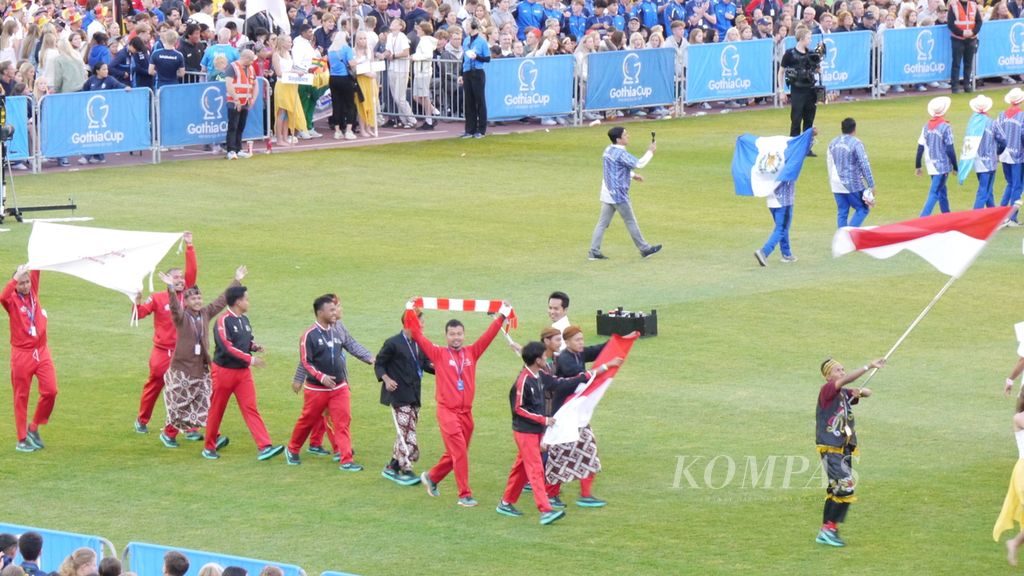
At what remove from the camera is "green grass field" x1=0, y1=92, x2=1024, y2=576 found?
14.7m

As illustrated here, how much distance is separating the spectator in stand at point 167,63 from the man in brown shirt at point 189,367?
1702cm

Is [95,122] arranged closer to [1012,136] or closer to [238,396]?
[1012,136]

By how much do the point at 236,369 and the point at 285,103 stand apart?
19.0 m

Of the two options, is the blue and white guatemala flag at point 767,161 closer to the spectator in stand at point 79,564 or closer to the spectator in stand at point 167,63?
the spectator in stand at point 167,63

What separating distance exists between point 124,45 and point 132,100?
7.26 ft

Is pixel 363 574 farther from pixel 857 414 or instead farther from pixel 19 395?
pixel 857 414

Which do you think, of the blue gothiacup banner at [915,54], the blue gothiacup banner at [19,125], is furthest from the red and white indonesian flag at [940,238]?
the blue gothiacup banner at [915,54]

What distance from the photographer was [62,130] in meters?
32.0

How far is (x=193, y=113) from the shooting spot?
33.8 metres

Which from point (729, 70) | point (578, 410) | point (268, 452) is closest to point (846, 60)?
point (729, 70)

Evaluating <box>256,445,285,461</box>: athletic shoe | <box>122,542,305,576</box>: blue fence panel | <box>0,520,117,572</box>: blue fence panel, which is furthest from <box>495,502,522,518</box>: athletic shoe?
<box>0,520,117,572</box>: blue fence panel

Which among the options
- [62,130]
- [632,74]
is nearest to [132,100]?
[62,130]

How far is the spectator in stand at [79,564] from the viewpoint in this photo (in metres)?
11.2

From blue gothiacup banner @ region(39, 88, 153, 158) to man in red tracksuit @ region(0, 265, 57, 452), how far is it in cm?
1477
